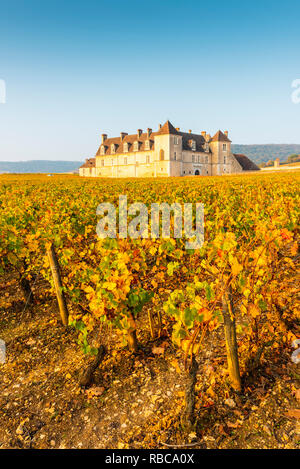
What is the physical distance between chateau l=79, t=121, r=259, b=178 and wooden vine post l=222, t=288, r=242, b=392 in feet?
202

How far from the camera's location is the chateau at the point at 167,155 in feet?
208

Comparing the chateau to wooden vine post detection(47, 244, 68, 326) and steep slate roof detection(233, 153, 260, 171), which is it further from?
wooden vine post detection(47, 244, 68, 326)

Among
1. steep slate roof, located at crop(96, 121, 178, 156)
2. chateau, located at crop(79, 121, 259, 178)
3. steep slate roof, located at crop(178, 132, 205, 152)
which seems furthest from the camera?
steep slate roof, located at crop(178, 132, 205, 152)

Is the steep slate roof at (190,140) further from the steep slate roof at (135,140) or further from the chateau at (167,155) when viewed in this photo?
the steep slate roof at (135,140)

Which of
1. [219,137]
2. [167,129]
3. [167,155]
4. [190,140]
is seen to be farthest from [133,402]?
[219,137]

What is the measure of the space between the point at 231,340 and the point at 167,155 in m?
62.6

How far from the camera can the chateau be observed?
63.3 meters

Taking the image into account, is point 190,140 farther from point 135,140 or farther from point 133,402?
point 133,402

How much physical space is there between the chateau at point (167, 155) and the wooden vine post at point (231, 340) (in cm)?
6160

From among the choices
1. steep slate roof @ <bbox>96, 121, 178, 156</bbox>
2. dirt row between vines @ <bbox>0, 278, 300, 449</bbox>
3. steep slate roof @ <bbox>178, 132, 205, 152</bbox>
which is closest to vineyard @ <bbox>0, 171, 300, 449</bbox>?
dirt row between vines @ <bbox>0, 278, 300, 449</bbox>

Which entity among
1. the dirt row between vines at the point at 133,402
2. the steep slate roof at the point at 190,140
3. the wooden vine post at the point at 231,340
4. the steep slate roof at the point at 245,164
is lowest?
the dirt row between vines at the point at 133,402

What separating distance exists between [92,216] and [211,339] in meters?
3.38

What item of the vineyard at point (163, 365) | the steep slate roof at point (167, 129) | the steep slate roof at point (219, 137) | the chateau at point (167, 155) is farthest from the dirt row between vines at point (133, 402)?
the steep slate roof at point (219, 137)

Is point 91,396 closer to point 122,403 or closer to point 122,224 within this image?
point 122,403
